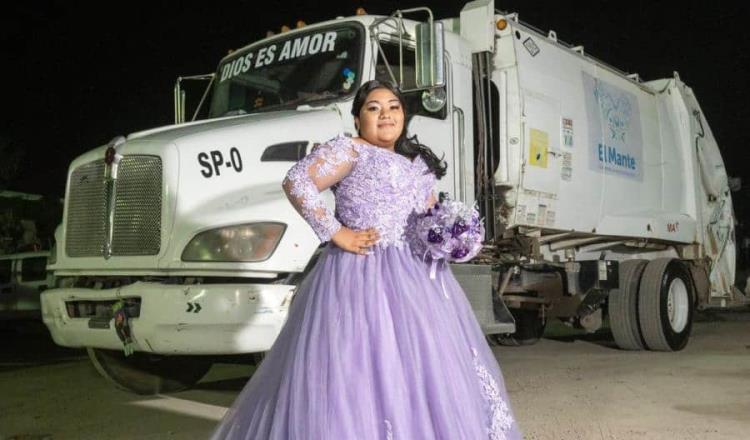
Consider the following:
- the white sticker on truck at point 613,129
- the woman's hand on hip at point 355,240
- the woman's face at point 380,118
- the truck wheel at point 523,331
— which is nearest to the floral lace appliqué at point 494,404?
the woman's hand on hip at point 355,240

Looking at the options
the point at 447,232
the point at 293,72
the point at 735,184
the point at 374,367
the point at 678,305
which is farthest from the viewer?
the point at 735,184

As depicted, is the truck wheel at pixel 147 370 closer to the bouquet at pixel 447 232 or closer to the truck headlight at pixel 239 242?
the truck headlight at pixel 239 242

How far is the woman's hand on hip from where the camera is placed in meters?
3.02

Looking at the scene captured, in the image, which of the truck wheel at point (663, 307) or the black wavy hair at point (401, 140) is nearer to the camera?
the black wavy hair at point (401, 140)

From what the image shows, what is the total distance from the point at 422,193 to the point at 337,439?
1.07 m

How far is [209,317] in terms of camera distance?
15.9ft

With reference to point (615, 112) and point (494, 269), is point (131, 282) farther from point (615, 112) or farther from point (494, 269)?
point (615, 112)

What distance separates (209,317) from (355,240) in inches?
82.5

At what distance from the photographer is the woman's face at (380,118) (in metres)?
3.23

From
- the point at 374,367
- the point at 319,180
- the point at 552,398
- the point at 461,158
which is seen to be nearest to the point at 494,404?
the point at 374,367

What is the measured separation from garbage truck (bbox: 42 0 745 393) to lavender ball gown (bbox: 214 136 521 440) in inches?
29.1

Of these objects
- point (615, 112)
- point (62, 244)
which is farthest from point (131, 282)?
point (615, 112)

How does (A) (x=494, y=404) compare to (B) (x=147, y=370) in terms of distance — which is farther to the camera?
(B) (x=147, y=370)

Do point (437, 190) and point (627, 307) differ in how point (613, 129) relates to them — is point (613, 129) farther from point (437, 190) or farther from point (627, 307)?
point (437, 190)
